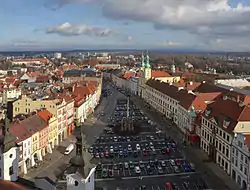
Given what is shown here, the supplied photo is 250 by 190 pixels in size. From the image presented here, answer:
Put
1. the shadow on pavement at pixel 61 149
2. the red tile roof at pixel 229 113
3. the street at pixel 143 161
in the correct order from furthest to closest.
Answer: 1. the shadow on pavement at pixel 61 149
2. the red tile roof at pixel 229 113
3. the street at pixel 143 161

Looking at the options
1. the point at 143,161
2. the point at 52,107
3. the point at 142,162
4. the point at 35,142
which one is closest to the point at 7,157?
the point at 35,142

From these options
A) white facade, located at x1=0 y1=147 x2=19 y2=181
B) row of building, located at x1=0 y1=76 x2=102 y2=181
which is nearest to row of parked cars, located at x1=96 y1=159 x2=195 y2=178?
row of building, located at x1=0 y1=76 x2=102 y2=181

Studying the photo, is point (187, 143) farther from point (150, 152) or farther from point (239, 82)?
point (239, 82)

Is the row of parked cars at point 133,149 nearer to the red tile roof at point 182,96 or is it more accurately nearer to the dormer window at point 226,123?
the red tile roof at point 182,96

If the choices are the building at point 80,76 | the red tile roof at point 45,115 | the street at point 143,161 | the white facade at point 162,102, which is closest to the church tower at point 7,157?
the street at point 143,161

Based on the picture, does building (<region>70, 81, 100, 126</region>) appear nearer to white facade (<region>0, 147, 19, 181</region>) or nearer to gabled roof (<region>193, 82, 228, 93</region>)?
gabled roof (<region>193, 82, 228, 93</region>)

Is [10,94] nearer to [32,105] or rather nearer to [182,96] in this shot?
[32,105]
